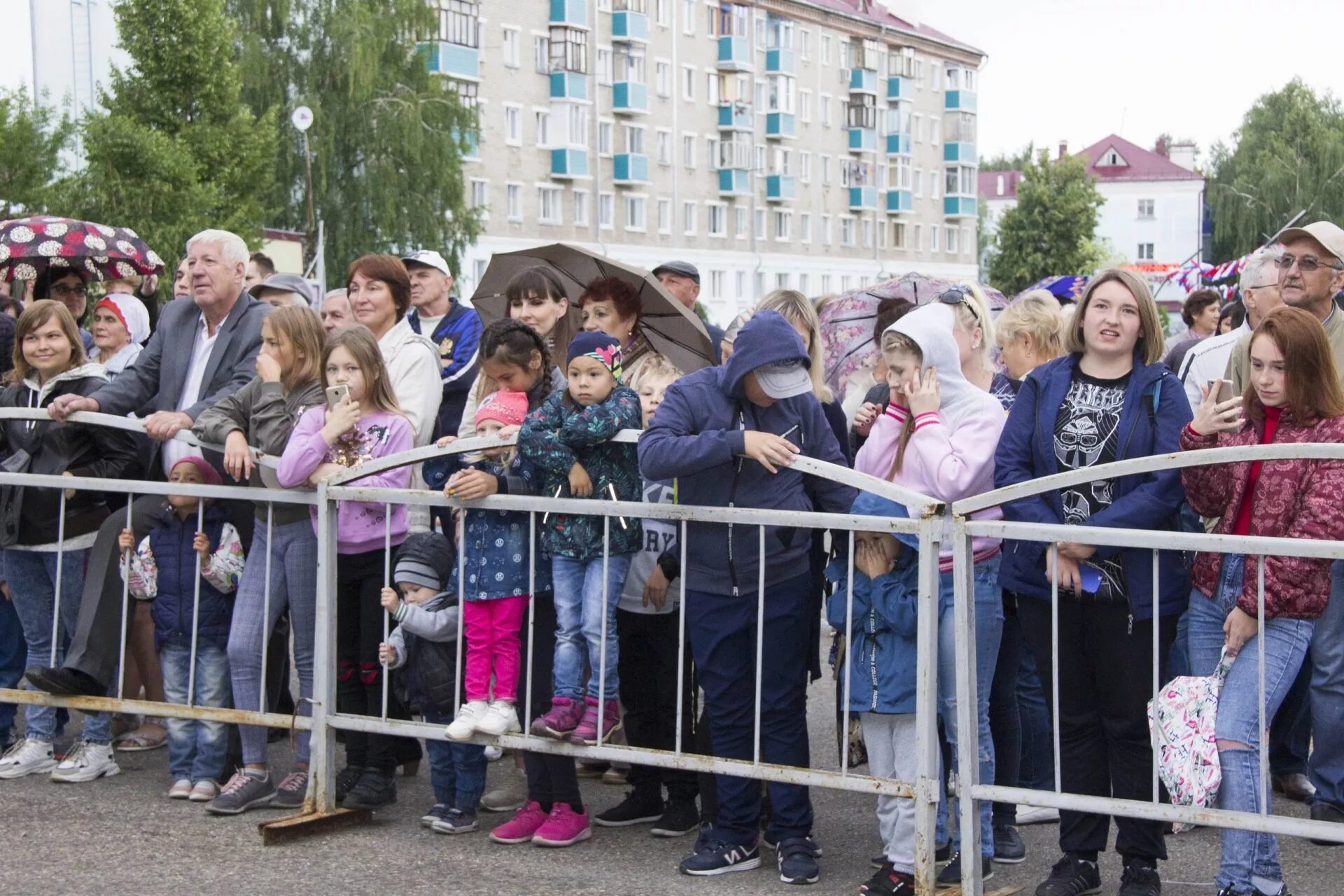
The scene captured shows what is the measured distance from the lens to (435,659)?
20.4ft

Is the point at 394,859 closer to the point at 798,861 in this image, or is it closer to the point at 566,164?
the point at 798,861

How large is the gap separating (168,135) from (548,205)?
3135 centimetres

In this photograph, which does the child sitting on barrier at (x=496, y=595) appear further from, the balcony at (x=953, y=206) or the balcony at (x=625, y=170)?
the balcony at (x=953, y=206)

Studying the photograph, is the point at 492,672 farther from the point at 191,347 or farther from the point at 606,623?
the point at 191,347

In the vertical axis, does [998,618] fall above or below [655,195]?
below

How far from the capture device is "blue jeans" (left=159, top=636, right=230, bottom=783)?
6727mm

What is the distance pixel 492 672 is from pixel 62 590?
2166 mm

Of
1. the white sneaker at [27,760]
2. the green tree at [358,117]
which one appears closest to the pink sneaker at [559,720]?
the white sneaker at [27,760]

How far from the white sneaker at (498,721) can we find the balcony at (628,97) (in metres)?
60.8

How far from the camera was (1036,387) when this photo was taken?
549cm

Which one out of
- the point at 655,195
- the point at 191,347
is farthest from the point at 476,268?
the point at 191,347

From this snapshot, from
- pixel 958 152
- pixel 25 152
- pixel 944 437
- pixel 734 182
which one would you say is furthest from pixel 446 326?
pixel 958 152

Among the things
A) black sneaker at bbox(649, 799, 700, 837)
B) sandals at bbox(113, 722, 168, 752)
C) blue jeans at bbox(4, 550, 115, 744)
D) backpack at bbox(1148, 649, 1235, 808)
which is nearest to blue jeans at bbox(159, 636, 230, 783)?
blue jeans at bbox(4, 550, 115, 744)

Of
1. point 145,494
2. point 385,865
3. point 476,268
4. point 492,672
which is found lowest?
point 385,865
